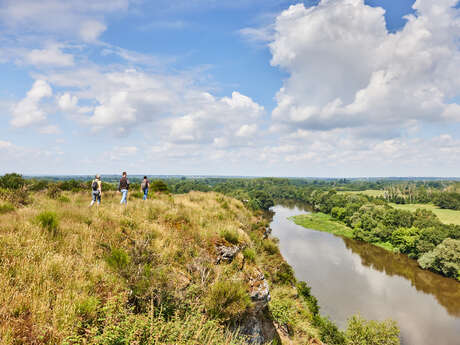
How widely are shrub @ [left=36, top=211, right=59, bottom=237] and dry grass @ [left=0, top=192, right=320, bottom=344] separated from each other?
119 mm

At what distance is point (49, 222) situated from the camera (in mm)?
6387

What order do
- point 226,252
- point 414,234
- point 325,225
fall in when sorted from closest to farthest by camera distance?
point 226,252, point 414,234, point 325,225

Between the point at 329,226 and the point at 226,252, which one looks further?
the point at 329,226

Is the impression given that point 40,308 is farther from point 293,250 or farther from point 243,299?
point 293,250

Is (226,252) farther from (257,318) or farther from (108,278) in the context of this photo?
(108,278)

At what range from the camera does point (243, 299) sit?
6.79m

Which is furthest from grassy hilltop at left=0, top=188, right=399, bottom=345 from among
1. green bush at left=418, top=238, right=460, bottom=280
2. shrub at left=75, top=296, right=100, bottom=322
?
green bush at left=418, top=238, right=460, bottom=280

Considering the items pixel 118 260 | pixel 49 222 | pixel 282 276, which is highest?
pixel 49 222

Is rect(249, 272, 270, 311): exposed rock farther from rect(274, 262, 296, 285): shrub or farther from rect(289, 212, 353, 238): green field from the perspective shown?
rect(289, 212, 353, 238): green field

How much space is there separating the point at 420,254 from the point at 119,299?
54142 mm

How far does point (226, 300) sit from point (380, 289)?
32.1 m

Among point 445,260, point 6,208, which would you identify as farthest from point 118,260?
point 445,260

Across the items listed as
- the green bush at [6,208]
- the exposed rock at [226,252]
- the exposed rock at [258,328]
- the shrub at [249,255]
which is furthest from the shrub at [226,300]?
the green bush at [6,208]

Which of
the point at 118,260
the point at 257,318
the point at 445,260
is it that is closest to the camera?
the point at 118,260
